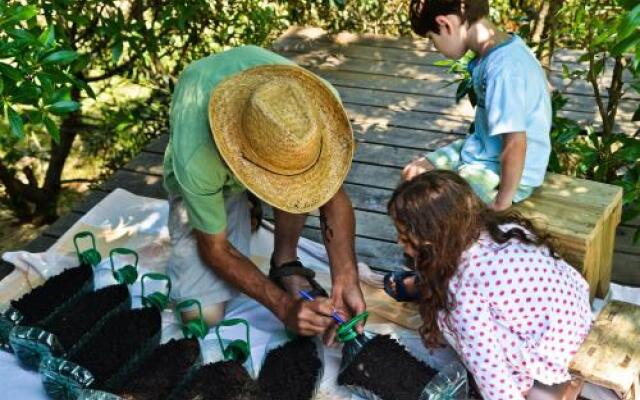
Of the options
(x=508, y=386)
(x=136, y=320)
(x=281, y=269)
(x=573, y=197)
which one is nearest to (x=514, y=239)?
(x=508, y=386)

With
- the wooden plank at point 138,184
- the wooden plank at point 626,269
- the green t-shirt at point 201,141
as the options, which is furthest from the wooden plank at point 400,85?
the green t-shirt at point 201,141

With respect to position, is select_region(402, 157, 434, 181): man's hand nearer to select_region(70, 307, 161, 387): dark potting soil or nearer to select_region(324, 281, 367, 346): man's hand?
select_region(324, 281, 367, 346): man's hand

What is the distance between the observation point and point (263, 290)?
97.5 inches

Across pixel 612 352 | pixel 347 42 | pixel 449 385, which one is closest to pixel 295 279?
pixel 449 385

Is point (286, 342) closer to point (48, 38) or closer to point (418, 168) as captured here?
point (418, 168)

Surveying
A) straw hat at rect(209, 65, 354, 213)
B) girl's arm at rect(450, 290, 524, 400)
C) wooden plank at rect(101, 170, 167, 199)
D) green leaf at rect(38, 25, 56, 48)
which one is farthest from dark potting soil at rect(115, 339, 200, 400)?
wooden plank at rect(101, 170, 167, 199)

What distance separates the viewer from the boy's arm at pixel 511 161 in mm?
2561

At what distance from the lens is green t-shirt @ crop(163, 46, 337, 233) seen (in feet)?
7.53

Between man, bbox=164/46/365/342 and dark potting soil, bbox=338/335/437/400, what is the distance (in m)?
0.13

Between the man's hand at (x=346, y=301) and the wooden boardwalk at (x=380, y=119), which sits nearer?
the man's hand at (x=346, y=301)

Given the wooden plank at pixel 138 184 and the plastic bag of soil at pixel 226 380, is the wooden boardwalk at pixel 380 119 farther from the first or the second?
the plastic bag of soil at pixel 226 380

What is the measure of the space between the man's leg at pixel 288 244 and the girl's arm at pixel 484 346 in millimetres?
665

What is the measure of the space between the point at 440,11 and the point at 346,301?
3.18 ft

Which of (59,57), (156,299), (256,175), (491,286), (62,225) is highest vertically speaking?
(59,57)
